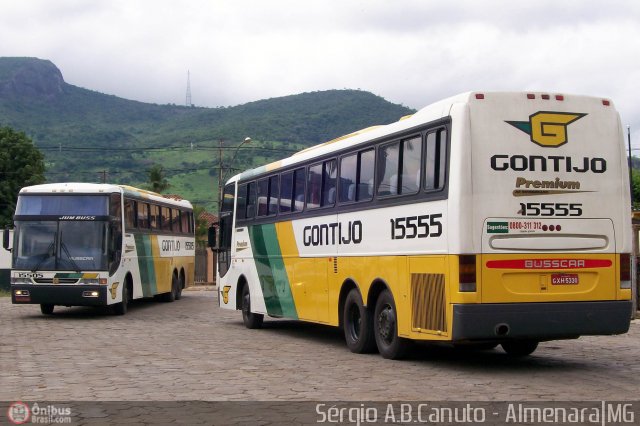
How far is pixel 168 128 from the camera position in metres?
148

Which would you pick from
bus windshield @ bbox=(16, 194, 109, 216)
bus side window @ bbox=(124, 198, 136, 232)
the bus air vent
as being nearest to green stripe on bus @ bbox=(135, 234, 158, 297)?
bus side window @ bbox=(124, 198, 136, 232)

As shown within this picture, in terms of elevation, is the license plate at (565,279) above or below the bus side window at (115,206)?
below

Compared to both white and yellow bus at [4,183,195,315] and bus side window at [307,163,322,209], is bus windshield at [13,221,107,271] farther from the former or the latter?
bus side window at [307,163,322,209]

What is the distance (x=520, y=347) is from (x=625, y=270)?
252 centimetres

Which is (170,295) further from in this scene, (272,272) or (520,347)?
(520,347)

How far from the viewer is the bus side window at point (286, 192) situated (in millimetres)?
17986

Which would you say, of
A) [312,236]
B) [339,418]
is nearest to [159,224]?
[312,236]

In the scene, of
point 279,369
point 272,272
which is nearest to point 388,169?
point 279,369

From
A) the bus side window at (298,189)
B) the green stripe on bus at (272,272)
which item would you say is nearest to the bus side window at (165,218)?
the green stripe on bus at (272,272)

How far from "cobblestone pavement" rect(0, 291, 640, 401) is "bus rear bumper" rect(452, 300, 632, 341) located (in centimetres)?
55

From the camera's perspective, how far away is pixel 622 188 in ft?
40.7

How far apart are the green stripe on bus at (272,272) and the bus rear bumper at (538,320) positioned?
660 centimetres

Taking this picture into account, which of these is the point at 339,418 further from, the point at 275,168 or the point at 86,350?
the point at 275,168

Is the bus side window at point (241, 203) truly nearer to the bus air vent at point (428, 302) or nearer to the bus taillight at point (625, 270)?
the bus air vent at point (428, 302)
